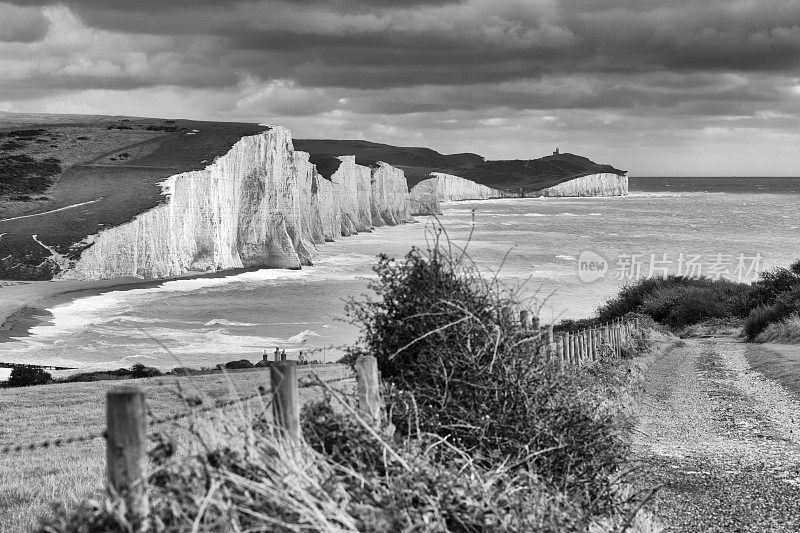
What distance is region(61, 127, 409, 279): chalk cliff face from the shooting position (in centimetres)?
6688

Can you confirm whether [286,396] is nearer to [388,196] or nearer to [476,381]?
[476,381]

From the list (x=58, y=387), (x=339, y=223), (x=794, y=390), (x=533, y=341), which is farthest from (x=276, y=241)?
(x=533, y=341)

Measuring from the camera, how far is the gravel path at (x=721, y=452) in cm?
934

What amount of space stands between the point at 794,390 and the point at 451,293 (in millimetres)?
14118

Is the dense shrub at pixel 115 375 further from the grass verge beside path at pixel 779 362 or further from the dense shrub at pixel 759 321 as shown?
the dense shrub at pixel 759 321

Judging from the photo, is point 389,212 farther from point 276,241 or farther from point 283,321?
point 283,321

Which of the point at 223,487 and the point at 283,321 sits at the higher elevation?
the point at 223,487

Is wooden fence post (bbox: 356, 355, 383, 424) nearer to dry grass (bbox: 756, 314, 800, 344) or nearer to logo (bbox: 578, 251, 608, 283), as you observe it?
dry grass (bbox: 756, 314, 800, 344)

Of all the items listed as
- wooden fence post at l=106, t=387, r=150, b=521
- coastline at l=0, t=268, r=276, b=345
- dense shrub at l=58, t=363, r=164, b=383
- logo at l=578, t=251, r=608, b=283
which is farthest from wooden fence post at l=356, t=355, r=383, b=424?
logo at l=578, t=251, r=608, b=283

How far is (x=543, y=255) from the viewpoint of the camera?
94.4 m

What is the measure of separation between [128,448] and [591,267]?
7940 cm

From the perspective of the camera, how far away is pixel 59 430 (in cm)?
1773

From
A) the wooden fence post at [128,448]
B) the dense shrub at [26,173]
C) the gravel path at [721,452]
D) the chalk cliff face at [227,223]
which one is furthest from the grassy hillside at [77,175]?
the wooden fence post at [128,448]

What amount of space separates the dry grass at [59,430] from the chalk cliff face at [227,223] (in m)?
41.8
